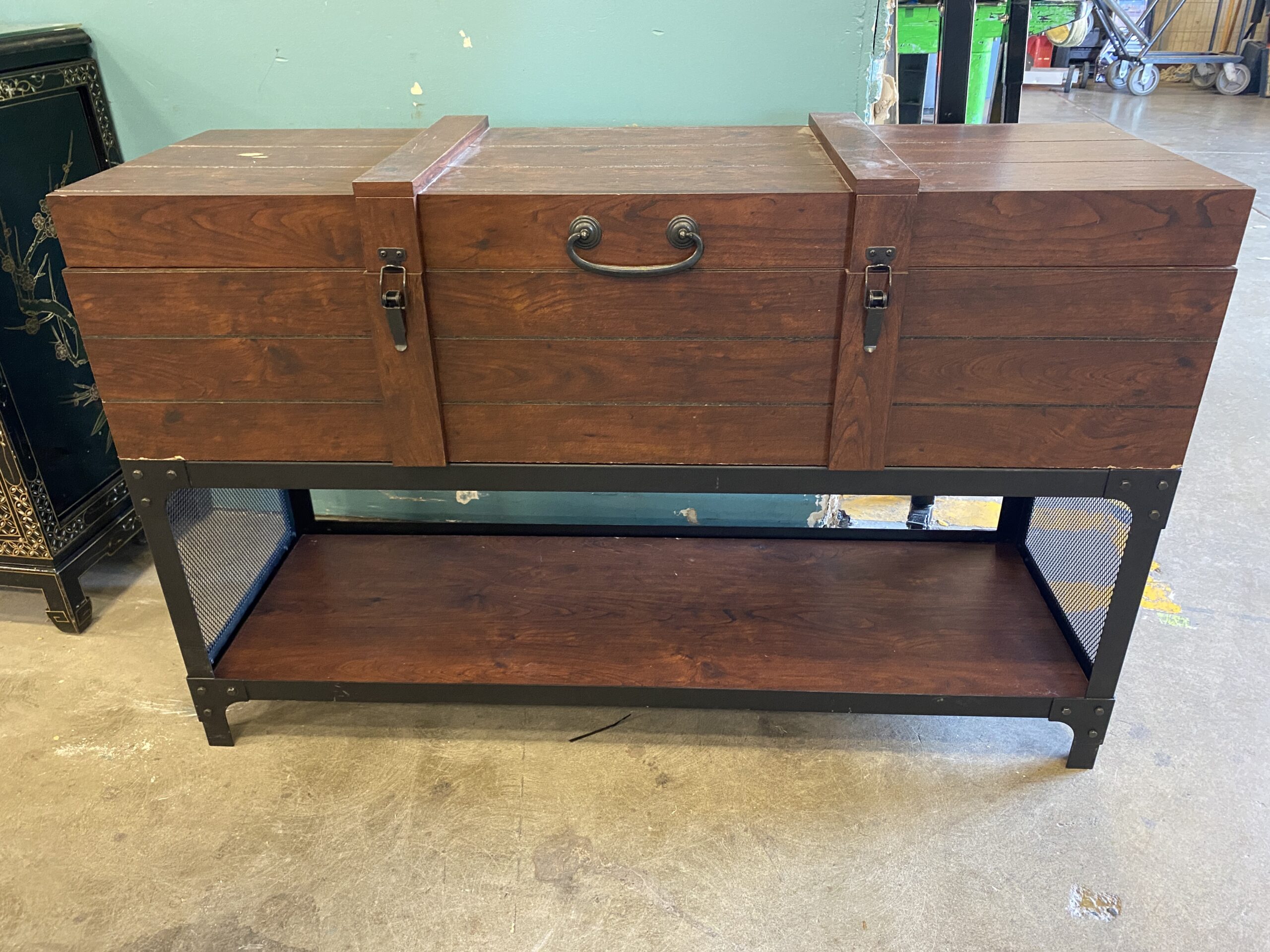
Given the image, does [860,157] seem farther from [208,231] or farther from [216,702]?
[216,702]

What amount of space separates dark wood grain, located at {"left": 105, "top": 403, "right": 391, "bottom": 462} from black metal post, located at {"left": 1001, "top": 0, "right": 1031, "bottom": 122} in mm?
1388

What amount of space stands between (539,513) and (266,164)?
1098mm

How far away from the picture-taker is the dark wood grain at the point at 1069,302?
1.25m

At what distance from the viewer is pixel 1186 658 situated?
6.40ft

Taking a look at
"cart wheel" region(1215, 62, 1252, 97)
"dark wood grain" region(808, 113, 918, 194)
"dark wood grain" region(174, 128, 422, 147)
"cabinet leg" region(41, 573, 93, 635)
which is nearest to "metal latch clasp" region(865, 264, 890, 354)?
"dark wood grain" region(808, 113, 918, 194)

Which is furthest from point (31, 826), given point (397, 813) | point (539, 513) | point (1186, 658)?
point (1186, 658)

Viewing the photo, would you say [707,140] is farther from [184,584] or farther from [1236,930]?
[1236,930]

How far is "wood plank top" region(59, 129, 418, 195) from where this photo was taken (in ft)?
4.26

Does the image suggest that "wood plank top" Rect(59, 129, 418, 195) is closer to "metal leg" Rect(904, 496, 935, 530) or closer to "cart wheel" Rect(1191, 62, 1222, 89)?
"metal leg" Rect(904, 496, 935, 530)

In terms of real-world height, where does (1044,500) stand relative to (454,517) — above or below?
Answer: above

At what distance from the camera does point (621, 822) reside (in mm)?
1578

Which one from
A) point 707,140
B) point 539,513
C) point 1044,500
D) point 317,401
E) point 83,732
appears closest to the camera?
point 317,401

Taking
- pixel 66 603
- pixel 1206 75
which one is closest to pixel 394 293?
pixel 66 603

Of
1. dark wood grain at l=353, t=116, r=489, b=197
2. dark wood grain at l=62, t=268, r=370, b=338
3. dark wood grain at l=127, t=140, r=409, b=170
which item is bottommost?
dark wood grain at l=62, t=268, r=370, b=338
